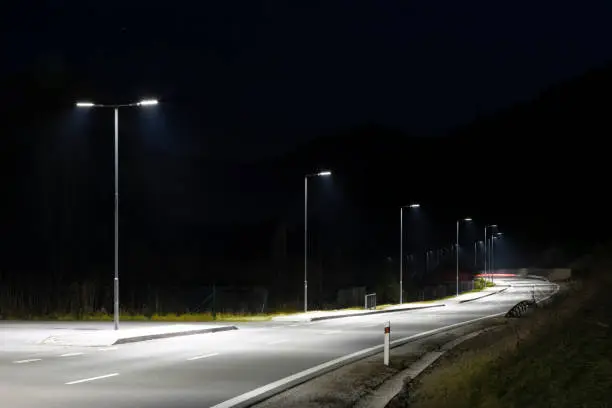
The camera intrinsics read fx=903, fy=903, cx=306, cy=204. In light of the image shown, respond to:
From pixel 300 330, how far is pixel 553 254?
136487 millimetres

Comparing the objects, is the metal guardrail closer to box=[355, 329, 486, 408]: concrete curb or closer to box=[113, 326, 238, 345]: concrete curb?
box=[113, 326, 238, 345]: concrete curb

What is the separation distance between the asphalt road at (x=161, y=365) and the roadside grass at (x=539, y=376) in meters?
3.58

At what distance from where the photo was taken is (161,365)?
20.0 meters

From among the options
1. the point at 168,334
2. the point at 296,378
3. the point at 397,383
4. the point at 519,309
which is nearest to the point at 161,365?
the point at 296,378

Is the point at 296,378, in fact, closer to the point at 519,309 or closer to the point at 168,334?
the point at 168,334

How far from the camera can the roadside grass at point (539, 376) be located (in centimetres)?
1089

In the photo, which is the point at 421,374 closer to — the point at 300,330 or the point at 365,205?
the point at 300,330

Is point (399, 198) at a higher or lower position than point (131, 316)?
higher

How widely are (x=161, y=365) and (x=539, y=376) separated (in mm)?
10123

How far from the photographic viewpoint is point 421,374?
18344 millimetres

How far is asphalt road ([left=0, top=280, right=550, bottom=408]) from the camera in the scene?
48.7 ft

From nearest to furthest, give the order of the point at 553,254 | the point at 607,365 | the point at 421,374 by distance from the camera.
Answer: the point at 607,365 < the point at 421,374 < the point at 553,254

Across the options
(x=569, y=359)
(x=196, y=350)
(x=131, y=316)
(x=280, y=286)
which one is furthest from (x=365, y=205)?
(x=569, y=359)

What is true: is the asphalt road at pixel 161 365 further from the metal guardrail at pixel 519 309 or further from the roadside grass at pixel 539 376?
the metal guardrail at pixel 519 309
